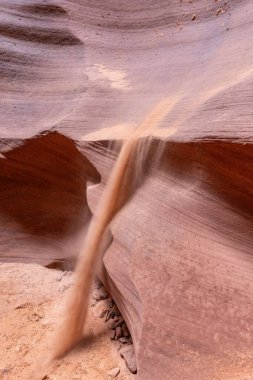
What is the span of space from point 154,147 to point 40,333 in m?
1.70

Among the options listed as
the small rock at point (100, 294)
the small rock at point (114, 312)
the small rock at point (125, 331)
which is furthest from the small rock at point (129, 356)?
the small rock at point (100, 294)

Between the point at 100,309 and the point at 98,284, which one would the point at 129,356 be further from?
the point at 98,284

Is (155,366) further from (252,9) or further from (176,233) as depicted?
(252,9)

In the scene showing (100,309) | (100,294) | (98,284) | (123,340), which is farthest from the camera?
(98,284)

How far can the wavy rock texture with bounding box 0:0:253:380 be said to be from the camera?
191 centimetres

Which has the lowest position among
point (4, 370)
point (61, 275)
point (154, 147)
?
point (4, 370)

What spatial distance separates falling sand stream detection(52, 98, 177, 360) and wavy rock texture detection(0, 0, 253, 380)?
11 cm

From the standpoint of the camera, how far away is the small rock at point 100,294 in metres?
3.07

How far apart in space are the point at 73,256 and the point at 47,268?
0.33m

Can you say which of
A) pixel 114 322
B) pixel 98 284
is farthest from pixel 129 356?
pixel 98 284

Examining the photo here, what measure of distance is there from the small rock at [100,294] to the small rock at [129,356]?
1.94ft

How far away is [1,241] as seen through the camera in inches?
151

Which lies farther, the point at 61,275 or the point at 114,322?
the point at 61,275

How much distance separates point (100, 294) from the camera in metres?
3.10
